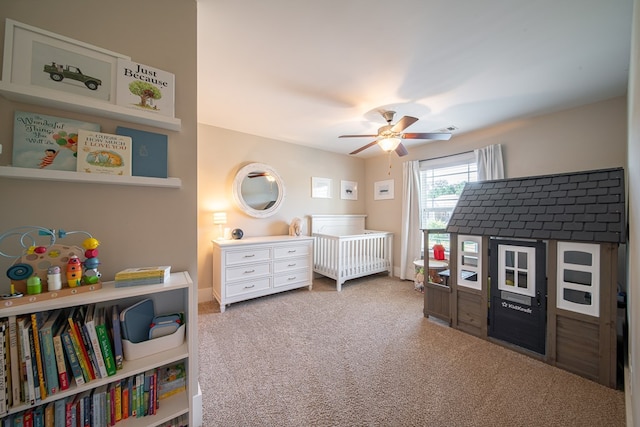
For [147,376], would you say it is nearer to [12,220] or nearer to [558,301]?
[12,220]

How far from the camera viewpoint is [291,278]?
10.9 feet

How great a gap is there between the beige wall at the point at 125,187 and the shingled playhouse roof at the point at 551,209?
8.21ft

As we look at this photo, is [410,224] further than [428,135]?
Yes

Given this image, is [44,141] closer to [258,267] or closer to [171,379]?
[171,379]

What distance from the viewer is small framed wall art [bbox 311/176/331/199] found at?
416 cm

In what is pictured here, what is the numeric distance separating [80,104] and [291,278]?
2.80m

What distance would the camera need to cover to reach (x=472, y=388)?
1.56 meters

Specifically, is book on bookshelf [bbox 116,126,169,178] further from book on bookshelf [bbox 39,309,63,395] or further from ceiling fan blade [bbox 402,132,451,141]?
ceiling fan blade [bbox 402,132,451,141]

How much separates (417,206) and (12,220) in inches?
167

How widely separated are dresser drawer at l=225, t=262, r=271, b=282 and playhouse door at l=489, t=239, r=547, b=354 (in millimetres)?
2567

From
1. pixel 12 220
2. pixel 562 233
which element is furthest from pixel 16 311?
pixel 562 233

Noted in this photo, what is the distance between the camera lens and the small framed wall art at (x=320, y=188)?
164 inches

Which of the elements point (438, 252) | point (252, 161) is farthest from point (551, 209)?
point (252, 161)

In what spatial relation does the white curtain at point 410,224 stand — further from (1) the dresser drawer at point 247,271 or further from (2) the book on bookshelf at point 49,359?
(2) the book on bookshelf at point 49,359
